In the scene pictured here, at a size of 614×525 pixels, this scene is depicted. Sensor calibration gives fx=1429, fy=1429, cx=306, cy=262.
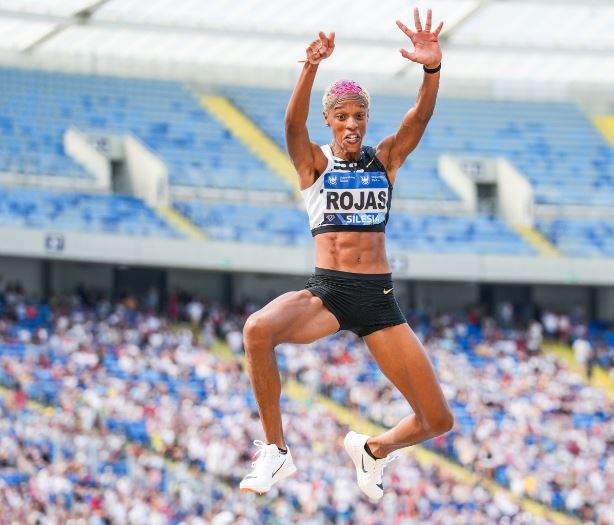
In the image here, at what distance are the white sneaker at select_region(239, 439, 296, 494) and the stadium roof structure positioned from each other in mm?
28793

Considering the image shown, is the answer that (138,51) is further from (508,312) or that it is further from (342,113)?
(342,113)

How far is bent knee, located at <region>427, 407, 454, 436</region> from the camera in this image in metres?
9.03

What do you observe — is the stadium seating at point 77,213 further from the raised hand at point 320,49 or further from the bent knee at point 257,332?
the raised hand at point 320,49

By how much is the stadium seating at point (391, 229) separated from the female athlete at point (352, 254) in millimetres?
24630

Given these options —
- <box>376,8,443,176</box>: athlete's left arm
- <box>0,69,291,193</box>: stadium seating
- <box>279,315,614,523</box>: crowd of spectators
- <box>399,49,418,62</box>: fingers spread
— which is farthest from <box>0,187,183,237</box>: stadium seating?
<box>399,49,418,62</box>: fingers spread

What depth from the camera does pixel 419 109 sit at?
29.6ft

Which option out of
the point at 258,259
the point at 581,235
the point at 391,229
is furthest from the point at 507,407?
the point at 581,235

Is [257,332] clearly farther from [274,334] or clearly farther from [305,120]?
[305,120]

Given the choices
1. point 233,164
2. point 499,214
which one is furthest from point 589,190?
point 233,164

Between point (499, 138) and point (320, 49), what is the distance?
34304mm

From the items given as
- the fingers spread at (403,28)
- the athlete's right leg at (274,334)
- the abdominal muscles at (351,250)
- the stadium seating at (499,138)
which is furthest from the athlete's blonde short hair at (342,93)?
the stadium seating at (499,138)

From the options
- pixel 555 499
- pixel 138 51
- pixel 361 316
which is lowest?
pixel 555 499

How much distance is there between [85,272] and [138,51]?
369 inches

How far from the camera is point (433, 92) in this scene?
905cm
